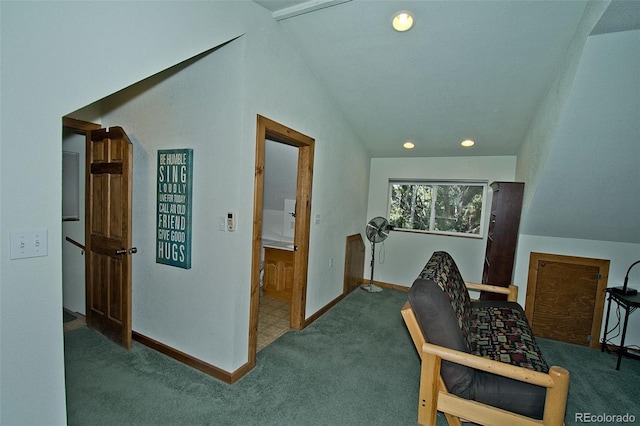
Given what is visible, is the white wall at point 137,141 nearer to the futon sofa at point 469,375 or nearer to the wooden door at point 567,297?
the futon sofa at point 469,375

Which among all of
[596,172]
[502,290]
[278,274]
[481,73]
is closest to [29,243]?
[278,274]

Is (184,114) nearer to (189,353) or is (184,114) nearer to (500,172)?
(189,353)

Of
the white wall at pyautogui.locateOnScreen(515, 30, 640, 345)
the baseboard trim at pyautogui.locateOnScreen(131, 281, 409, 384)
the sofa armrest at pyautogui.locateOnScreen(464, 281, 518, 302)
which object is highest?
the white wall at pyautogui.locateOnScreen(515, 30, 640, 345)

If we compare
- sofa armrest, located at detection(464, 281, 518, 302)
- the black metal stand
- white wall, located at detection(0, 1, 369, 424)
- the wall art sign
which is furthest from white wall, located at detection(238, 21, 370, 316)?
the black metal stand

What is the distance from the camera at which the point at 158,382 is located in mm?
2188

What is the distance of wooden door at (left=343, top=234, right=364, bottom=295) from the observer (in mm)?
4152

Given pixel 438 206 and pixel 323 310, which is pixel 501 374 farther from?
pixel 438 206

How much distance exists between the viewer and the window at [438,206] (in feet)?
14.0

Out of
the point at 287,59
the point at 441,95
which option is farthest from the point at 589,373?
the point at 287,59

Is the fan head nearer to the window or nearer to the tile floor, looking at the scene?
the window

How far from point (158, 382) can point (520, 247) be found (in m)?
3.68

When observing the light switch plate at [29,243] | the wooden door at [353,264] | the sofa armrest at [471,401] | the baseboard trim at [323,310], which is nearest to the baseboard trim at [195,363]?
the baseboard trim at [323,310]

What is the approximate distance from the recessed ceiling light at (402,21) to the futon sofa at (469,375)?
177cm

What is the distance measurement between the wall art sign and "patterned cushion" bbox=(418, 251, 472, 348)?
179 centimetres
